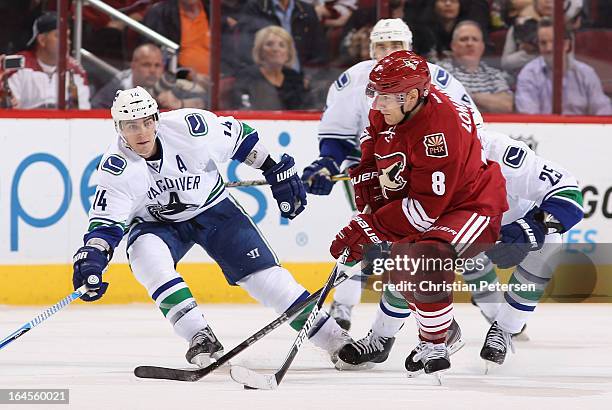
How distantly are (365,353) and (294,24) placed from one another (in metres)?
2.53

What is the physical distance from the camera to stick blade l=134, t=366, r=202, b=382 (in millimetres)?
4129

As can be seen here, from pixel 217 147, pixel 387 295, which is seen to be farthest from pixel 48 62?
pixel 387 295

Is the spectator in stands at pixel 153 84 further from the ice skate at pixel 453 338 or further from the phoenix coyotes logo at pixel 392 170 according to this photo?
the phoenix coyotes logo at pixel 392 170

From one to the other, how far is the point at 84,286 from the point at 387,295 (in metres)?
1.04

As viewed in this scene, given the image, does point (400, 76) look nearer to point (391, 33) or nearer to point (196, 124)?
point (196, 124)

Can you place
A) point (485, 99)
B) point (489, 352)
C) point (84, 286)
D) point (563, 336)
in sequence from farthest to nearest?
point (485, 99) → point (563, 336) → point (489, 352) → point (84, 286)

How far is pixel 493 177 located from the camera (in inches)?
163

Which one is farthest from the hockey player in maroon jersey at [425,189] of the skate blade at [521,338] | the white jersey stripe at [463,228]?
the skate blade at [521,338]

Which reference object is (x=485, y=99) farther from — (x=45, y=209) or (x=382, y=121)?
(x=382, y=121)

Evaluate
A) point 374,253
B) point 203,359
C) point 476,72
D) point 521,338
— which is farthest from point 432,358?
point 476,72

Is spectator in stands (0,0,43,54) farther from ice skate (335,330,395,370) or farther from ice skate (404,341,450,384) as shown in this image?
ice skate (404,341,450,384)

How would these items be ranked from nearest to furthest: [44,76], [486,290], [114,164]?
[114,164]
[486,290]
[44,76]

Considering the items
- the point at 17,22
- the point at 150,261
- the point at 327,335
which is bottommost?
the point at 327,335

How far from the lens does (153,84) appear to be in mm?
6547
